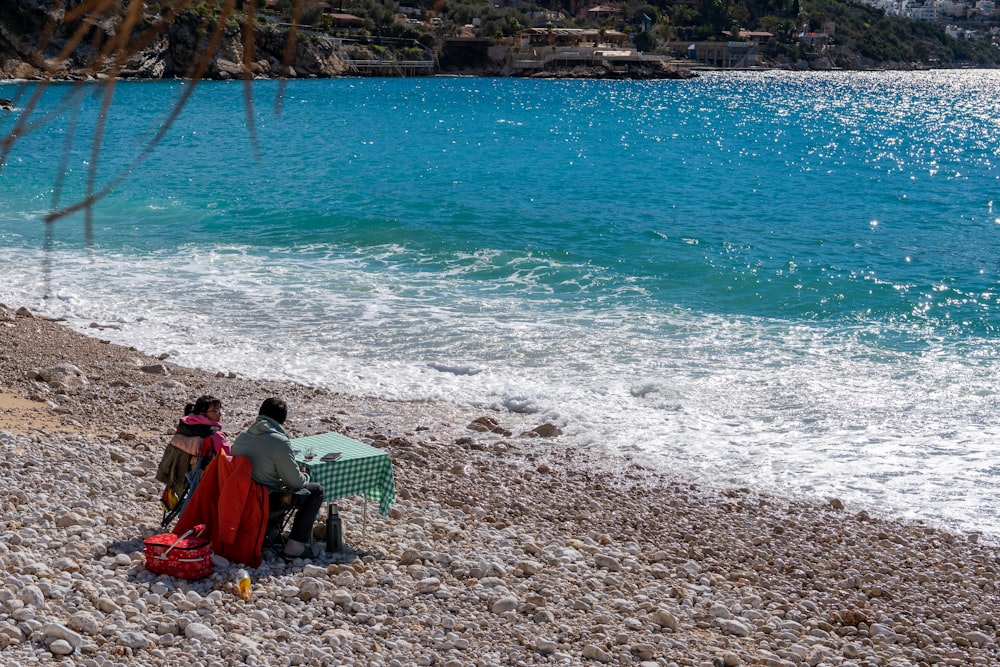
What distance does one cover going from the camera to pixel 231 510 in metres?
6.28

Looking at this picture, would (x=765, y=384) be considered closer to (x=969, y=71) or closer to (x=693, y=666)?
(x=693, y=666)

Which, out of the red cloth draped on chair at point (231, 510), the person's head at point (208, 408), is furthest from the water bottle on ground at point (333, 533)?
the person's head at point (208, 408)

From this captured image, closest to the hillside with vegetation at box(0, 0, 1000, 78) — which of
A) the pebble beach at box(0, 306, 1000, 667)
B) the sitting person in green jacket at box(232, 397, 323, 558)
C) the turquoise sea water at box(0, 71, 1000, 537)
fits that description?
the turquoise sea water at box(0, 71, 1000, 537)

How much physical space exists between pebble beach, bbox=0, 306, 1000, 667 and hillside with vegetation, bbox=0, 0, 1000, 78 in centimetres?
300

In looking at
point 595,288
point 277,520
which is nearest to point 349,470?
point 277,520

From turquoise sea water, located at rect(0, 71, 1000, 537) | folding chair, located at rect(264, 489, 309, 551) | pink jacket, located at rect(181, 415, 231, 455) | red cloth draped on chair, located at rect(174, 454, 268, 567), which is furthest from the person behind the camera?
turquoise sea water, located at rect(0, 71, 1000, 537)

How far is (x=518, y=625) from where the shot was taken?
619 centimetres

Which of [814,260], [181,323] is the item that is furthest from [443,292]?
[814,260]

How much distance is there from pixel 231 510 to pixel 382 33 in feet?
324

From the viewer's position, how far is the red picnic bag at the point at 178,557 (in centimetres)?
604

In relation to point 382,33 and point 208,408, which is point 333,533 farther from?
point 382,33

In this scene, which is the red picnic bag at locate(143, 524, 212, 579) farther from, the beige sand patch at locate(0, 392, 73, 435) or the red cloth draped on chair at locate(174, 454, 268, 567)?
the beige sand patch at locate(0, 392, 73, 435)

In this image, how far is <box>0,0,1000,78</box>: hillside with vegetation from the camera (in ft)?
3.73

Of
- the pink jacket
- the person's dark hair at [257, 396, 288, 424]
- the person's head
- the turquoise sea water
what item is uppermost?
the person's dark hair at [257, 396, 288, 424]
